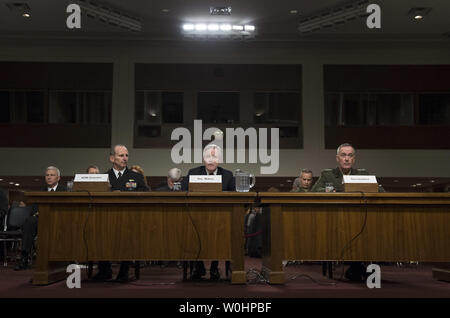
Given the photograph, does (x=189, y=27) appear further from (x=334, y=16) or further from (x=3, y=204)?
(x=3, y=204)

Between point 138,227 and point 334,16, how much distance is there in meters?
7.27

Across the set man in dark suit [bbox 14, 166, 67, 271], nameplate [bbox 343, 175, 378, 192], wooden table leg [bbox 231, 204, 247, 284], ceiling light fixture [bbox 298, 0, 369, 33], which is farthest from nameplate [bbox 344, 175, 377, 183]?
ceiling light fixture [bbox 298, 0, 369, 33]

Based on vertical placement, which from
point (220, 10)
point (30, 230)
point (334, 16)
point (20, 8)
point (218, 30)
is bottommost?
point (30, 230)

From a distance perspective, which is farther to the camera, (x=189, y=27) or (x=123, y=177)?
(x=189, y=27)

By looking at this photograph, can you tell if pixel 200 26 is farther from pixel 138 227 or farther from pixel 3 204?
pixel 138 227

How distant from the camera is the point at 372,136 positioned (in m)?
12.0

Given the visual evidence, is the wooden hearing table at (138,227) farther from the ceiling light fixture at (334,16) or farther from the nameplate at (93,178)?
the ceiling light fixture at (334,16)

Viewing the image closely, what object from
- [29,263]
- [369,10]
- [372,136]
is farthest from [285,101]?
[29,263]

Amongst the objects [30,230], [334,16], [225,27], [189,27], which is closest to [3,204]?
[30,230]

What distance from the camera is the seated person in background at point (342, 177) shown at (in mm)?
4180

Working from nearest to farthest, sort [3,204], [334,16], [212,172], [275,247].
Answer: [275,247], [212,172], [3,204], [334,16]

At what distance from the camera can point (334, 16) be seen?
9414 millimetres

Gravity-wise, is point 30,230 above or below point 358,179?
below

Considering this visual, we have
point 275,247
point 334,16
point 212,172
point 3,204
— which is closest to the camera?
point 275,247
